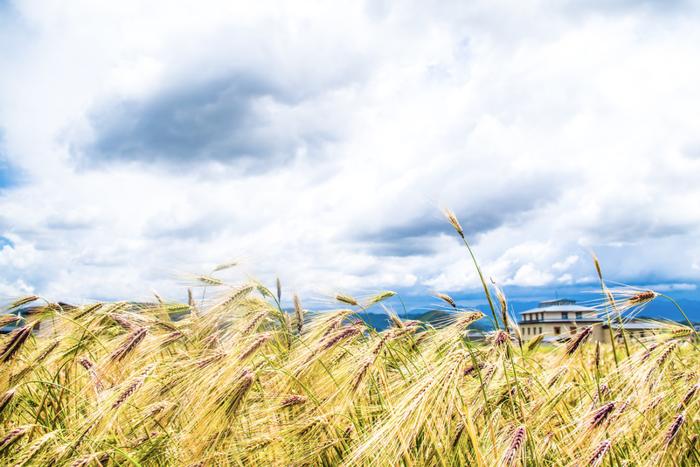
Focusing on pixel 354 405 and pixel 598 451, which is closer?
pixel 598 451

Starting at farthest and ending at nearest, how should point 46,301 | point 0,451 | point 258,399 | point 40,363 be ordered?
point 46,301 → point 40,363 → point 258,399 → point 0,451

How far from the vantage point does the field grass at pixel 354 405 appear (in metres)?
2.34

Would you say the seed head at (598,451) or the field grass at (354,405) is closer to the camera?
the seed head at (598,451)

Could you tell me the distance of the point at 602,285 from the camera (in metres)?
3.13

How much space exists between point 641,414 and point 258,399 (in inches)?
80.3

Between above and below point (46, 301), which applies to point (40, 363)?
below

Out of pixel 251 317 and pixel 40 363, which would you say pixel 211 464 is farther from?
pixel 40 363

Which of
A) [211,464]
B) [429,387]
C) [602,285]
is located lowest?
[211,464]

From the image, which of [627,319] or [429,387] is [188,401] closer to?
[429,387]

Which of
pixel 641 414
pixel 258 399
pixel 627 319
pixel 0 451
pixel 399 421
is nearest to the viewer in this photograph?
pixel 399 421

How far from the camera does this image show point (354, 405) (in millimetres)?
3141

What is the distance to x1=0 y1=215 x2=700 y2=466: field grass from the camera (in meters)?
2.34

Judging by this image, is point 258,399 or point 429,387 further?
point 258,399

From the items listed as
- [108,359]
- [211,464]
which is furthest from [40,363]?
[211,464]
